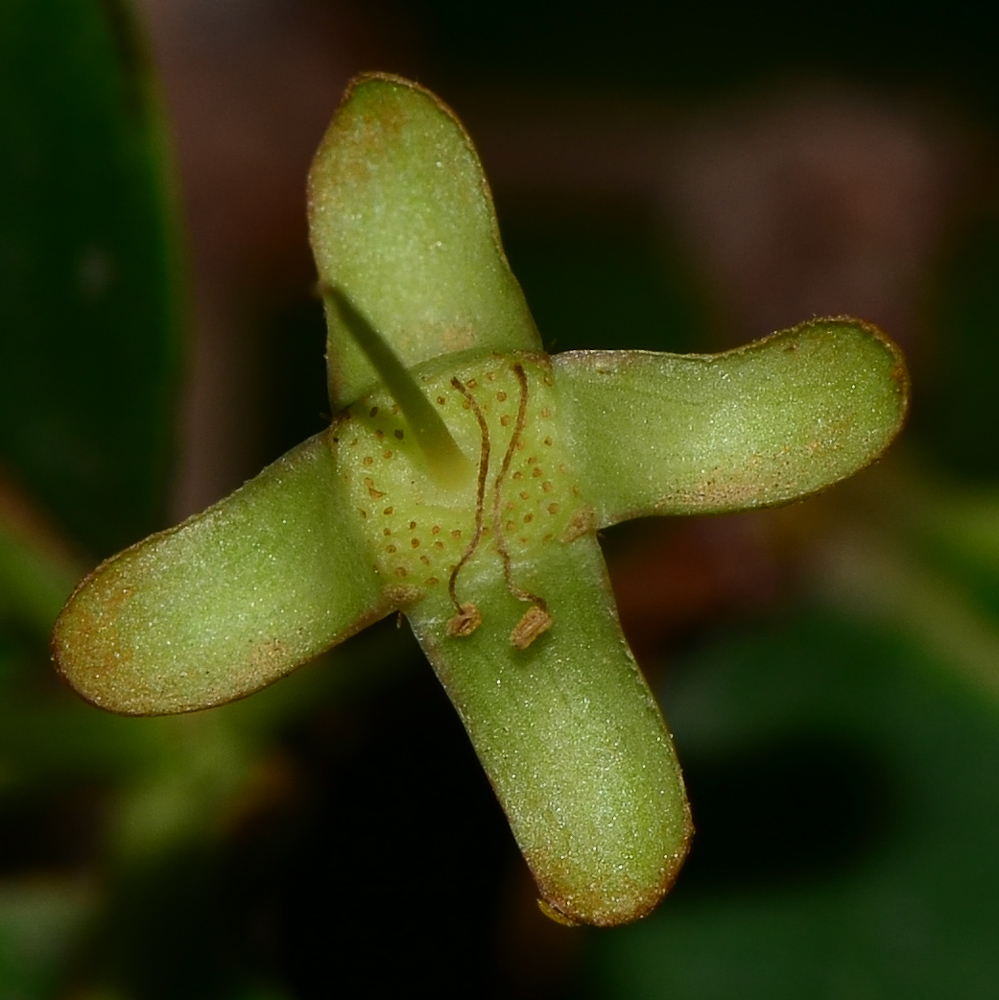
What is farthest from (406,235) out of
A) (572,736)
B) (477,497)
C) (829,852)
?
(829,852)

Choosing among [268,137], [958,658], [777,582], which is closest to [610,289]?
[777,582]

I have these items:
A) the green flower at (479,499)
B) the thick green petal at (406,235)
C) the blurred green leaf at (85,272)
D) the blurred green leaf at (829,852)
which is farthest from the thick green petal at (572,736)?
the blurred green leaf at (829,852)

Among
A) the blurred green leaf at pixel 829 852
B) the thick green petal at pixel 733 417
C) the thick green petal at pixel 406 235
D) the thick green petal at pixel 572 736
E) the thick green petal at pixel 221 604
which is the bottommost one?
the blurred green leaf at pixel 829 852

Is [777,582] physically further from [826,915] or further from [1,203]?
[1,203]

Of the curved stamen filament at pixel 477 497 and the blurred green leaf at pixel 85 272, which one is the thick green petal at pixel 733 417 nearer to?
the curved stamen filament at pixel 477 497

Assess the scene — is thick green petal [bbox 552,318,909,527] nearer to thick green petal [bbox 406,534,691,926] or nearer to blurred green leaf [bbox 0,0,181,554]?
thick green petal [bbox 406,534,691,926]

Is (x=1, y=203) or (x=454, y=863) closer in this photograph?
(x=1, y=203)

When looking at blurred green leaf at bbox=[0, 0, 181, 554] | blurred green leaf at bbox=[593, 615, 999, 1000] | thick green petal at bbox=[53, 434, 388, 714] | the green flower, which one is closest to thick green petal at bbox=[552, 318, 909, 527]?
the green flower
